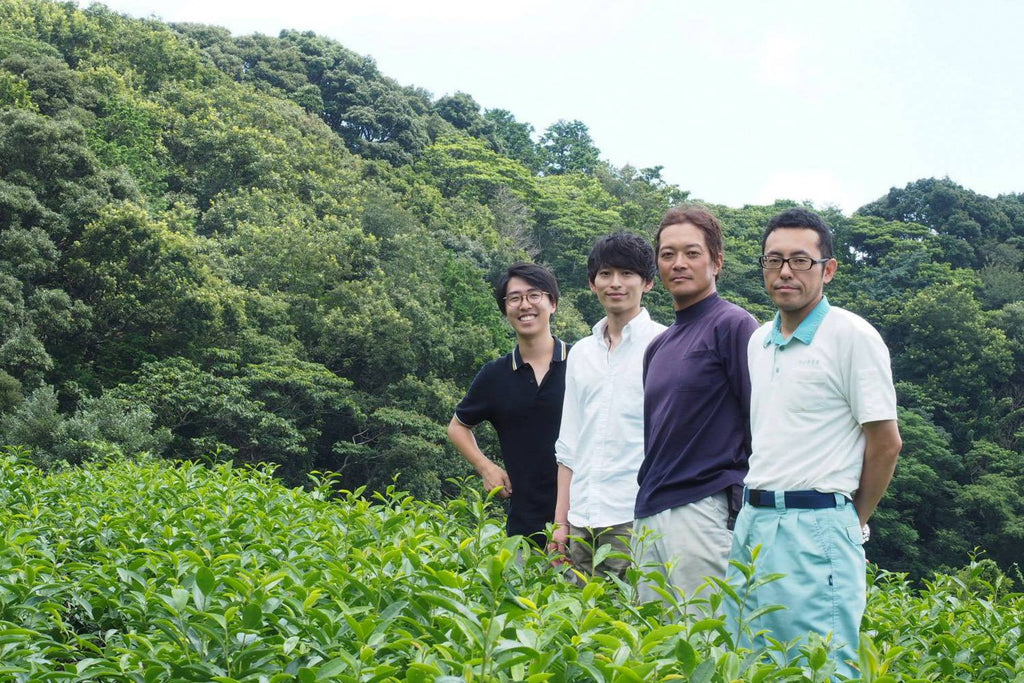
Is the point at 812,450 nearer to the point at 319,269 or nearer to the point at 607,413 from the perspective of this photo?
the point at 607,413

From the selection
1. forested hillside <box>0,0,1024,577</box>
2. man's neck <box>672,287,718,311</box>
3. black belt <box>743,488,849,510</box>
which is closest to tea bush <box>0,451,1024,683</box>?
black belt <box>743,488,849,510</box>

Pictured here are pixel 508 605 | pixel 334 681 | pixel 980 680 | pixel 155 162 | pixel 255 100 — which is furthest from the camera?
pixel 255 100

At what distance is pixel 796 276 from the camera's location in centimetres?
209

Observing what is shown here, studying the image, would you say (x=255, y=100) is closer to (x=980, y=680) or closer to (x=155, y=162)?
(x=155, y=162)

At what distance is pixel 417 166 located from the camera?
115ft

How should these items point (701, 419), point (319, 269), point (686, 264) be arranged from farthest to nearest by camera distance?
point (319, 269) < point (686, 264) < point (701, 419)

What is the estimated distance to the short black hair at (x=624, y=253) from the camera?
2711 millimetres

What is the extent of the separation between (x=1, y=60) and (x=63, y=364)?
8.83 meters

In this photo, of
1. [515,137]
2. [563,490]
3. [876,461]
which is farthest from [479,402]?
[515,137]

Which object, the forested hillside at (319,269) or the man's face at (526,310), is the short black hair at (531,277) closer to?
the man's face at (526,310)

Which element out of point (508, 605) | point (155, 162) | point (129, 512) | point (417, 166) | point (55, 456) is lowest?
point (55, 456)

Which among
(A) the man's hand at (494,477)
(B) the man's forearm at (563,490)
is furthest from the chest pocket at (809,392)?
(A) the man's hand at (494,477)

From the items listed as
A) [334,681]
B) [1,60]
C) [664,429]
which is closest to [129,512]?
[664,429]

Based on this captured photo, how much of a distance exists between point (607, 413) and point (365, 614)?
127 cm
